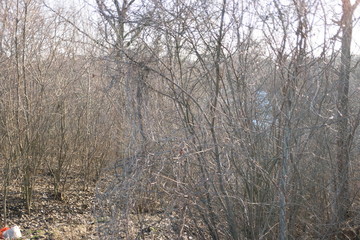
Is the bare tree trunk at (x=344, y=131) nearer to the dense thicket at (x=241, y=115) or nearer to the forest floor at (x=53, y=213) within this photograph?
the dense thicket at (x=241, y=115)

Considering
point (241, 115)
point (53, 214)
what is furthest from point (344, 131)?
point (53, 214)

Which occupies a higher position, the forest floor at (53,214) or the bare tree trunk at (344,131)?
the bare tree trunk at (344,131)

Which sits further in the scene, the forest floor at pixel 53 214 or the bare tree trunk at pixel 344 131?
the forest floor at pixel 53 214

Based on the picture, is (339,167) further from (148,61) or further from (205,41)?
(148,61)

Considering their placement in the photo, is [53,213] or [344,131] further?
[53,213]

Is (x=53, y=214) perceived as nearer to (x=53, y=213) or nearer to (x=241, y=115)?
(x=53, y=213)

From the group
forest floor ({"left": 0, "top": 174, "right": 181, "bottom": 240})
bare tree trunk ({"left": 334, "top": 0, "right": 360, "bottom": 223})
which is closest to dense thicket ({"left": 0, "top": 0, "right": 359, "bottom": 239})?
bare tree trunk ({"left": 334, "top": 0, "right": 360, "bottom": 223})

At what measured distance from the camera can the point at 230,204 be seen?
150 inches

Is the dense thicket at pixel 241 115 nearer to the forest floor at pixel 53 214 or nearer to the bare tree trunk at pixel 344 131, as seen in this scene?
the bare tree trunk at pixel 344 131

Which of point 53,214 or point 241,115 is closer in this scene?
point 241,115

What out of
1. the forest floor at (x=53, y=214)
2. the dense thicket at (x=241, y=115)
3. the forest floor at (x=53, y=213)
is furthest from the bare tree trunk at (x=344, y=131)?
the forest floor at (x=53, y=214)

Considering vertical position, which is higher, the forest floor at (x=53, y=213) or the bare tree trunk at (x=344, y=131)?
the bare tree trunk at (x=344, y=131)

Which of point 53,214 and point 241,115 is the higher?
point 241,115

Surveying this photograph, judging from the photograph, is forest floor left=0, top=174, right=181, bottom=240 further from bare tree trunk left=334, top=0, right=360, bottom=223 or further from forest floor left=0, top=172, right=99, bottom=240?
bare tree trunk left=334, top=0, right=360, bottom=223
